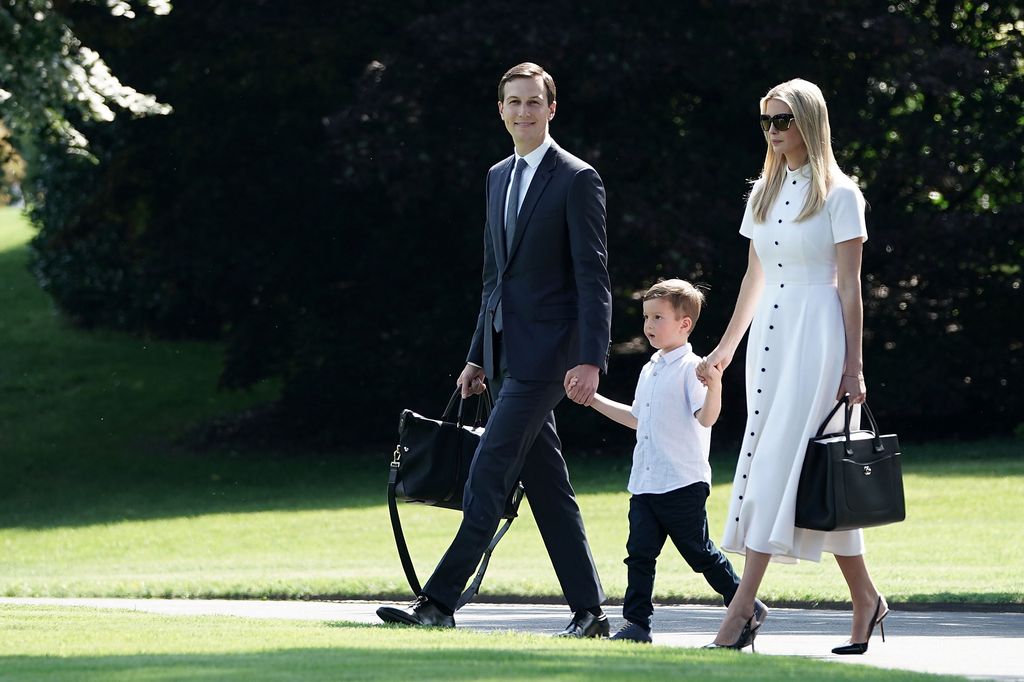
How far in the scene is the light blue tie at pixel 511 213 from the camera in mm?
7008

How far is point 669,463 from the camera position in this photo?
6.99 metres

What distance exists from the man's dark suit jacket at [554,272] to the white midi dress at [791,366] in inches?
26.0

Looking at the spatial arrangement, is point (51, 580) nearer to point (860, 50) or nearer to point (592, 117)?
point (592, 117)

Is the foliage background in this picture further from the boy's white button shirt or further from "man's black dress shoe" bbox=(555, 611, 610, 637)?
"man's black dress shoe" bbox=(555, 611, 610, 637)

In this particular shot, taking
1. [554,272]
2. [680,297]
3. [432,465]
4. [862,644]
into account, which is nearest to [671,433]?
[680,297]

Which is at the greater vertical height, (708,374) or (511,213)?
(511,213)

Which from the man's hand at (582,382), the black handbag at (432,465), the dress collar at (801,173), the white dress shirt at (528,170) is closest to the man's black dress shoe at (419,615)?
the black handbag at (432,465)

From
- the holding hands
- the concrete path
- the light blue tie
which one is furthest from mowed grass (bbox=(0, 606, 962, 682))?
the light blue tie

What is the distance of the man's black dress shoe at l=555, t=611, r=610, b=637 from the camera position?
23.1ft

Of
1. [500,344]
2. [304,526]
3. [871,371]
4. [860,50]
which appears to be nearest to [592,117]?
[860,50]

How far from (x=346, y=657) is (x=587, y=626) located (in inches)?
66.6

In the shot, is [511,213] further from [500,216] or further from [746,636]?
[746,636]

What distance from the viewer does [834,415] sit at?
6.57 metres

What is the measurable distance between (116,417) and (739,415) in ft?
33.2
